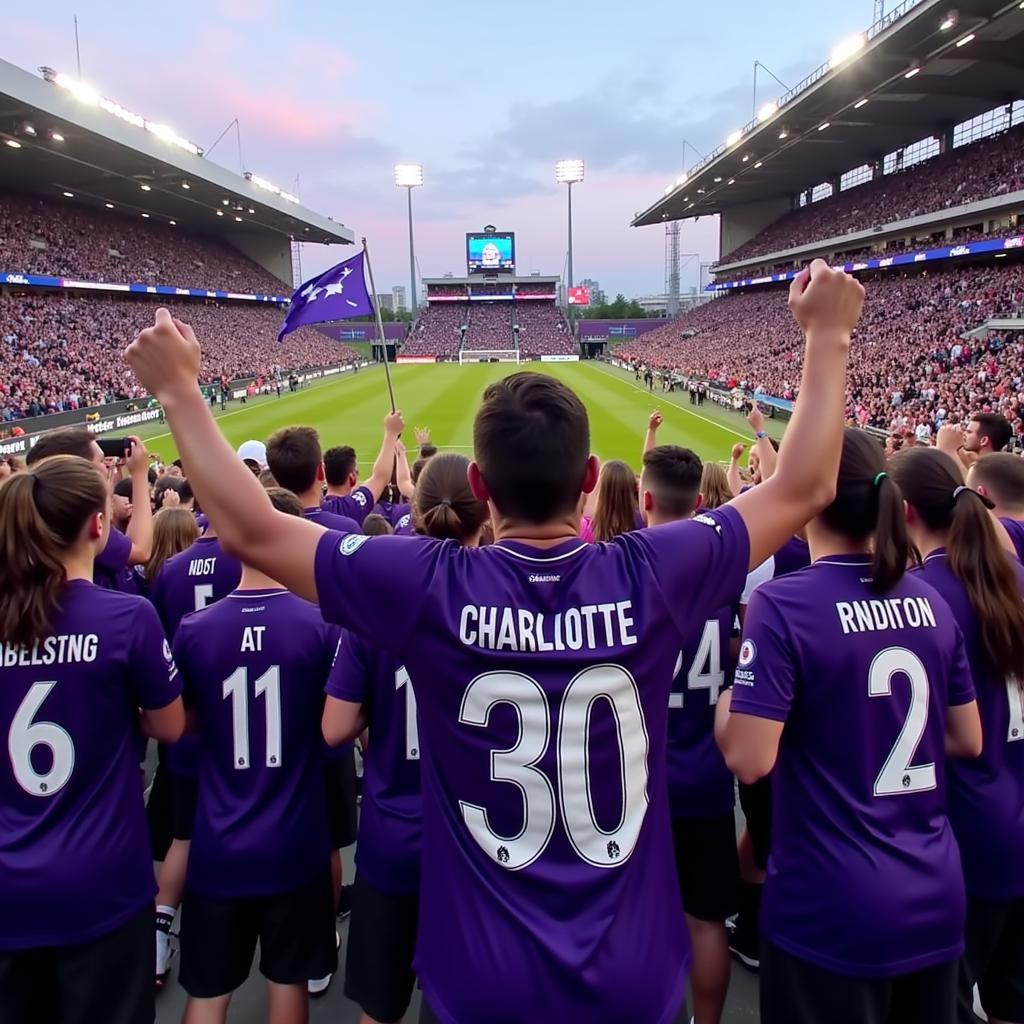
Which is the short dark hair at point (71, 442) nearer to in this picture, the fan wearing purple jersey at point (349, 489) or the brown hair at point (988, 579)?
the fan wearing purple jersey at point (349, 489)

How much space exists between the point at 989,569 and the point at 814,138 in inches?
1892

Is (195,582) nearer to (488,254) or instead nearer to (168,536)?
(168,536)

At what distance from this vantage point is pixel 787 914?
2318mm

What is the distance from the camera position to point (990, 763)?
2.70 metres

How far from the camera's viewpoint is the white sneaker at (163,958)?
3717 mm

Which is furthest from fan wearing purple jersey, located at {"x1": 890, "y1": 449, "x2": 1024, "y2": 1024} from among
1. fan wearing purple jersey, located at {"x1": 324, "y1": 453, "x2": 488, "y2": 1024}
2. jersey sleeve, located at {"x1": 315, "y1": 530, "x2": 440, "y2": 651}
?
jersey sleeve, located at {"x1": 315, "y1": 530, "x2": 440, "y2": 651}

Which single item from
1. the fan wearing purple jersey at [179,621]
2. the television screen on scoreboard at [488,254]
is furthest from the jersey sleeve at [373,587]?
the television screen on scoreboard at [488,254]

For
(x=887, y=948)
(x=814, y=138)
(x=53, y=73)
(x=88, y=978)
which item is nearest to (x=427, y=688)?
(x=887, y=948)

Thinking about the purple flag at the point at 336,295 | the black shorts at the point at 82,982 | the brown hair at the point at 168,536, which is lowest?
the black shorts at the point at 82,982

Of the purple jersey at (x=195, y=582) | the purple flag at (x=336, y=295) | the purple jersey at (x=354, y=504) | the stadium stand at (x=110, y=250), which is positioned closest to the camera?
the purple jersey at (x=195, y=582)

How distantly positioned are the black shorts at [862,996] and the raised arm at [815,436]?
1.35 metres

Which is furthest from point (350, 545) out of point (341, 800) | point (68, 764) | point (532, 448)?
point (341, 800)

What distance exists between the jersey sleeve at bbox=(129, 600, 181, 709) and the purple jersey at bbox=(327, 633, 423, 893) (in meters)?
0.54

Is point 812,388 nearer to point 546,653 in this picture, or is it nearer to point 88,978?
point 546,653
